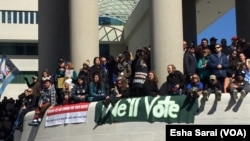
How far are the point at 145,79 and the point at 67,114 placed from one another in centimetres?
268

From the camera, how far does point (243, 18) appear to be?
101 feet

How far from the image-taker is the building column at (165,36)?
2084cm

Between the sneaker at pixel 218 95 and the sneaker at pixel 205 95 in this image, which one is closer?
the sneaker at pixel 218 95

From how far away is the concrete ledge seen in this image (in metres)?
17.7

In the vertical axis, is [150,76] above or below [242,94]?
above

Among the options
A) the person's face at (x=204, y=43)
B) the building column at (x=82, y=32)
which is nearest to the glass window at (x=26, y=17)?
the building column at (x=82, y=32)

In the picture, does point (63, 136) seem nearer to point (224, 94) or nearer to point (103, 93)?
point (103, 93)

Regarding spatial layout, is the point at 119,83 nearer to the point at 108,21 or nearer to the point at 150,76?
the point at 150,76

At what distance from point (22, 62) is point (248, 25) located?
161ft

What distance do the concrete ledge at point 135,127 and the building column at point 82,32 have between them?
118 inches

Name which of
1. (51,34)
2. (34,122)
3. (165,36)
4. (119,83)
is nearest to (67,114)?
(34,122)

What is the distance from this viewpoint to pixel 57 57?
26547 millimetres

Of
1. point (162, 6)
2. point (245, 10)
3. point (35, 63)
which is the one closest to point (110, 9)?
point (35, 63)

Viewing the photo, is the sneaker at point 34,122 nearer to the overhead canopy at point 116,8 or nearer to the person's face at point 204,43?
the person's face at point 204,43
